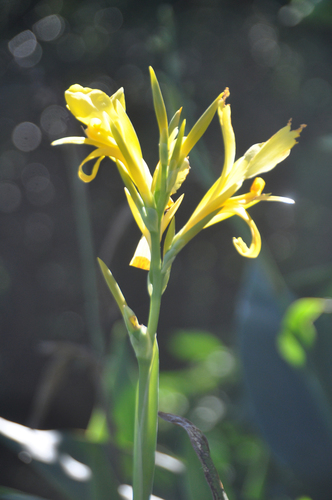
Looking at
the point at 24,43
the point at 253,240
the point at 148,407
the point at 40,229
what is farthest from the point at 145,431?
the point at 24,43

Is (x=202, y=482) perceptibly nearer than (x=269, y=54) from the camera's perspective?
Yes

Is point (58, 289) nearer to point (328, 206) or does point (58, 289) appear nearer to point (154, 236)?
point (328, 206)

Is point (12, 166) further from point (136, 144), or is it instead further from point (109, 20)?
point (136, 144)

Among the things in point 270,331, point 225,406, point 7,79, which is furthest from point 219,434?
point 7,79

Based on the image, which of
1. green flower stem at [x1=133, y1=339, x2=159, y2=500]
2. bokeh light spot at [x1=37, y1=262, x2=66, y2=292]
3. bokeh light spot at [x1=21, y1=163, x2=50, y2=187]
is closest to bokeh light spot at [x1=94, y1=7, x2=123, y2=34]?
bokeh light spot at [x1=21, y1=163, x2=50, y2=187]

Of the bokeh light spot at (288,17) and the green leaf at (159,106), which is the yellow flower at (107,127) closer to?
the green leaf at (159,106)

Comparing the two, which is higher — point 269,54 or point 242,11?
point 242,11

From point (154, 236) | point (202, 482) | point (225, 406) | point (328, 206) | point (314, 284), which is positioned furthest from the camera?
point (328, 206)
